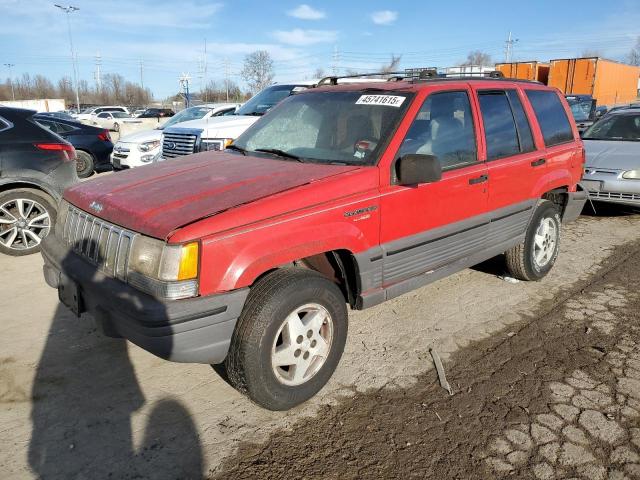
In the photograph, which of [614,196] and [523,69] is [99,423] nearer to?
[614,196]

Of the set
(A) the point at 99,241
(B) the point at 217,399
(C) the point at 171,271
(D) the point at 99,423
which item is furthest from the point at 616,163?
(D) the point at 99,423

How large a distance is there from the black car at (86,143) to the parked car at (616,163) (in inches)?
412

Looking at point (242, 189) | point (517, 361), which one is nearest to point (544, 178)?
point (517, 361)

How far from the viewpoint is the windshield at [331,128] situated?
3.45 m

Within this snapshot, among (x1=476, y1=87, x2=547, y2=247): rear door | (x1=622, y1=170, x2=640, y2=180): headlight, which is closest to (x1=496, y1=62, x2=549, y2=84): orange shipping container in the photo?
(x1=622, y1=170, x2=640, y2=180): headlight

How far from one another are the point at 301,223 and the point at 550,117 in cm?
333

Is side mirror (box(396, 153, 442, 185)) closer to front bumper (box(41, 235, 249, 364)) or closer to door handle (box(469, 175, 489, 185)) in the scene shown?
door handle (box(469, 175, 489, 185))

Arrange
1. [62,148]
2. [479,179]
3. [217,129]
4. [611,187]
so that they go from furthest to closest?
1. [217,129]
2. [611,187]
3. [62,148]
4. [479,179]

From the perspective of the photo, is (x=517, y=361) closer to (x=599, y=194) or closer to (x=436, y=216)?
(x=436, y=216)

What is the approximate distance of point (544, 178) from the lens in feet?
15.5

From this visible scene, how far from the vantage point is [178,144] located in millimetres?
8430

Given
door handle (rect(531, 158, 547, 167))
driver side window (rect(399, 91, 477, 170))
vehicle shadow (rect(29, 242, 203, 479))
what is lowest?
vehicle shadow (rect(29, 242, 203, 479))

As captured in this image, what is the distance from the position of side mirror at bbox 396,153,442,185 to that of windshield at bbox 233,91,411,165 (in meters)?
0.20

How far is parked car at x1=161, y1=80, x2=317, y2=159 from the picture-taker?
7.64m
